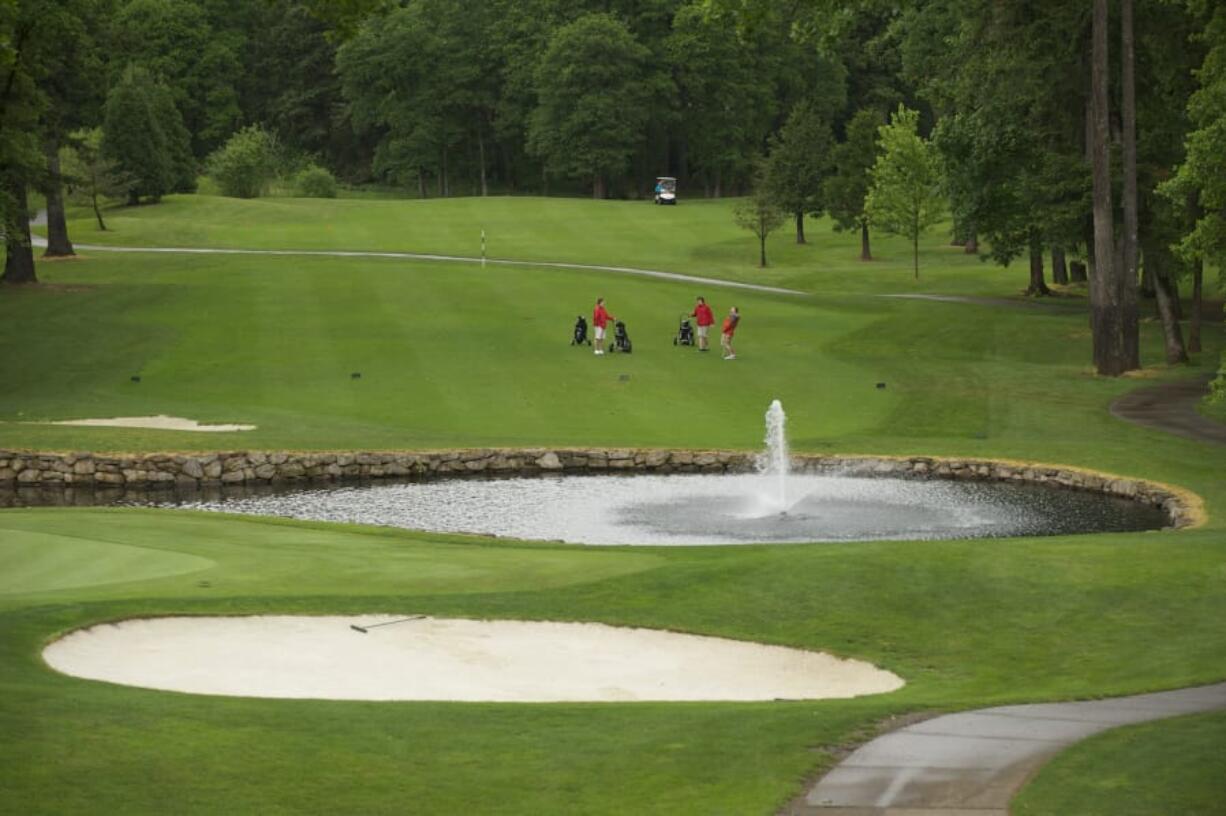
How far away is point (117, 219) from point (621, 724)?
8333cm

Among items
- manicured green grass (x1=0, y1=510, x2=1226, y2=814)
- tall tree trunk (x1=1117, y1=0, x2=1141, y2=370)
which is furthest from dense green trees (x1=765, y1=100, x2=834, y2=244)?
manicured green grass (x1=0, y1=510, x2=1226, y2=814)

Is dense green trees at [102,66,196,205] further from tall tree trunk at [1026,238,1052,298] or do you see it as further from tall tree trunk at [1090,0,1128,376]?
tall tree trunk at [1090,0,1128,376]

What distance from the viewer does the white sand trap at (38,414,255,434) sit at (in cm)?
3731

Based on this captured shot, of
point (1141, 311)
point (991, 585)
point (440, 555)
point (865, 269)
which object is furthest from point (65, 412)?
point (865, 269)

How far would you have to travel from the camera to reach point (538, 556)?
852 inches

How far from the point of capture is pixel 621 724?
12398mm

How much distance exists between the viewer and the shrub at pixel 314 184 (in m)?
113

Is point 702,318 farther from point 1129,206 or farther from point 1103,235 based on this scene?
point 1129,206

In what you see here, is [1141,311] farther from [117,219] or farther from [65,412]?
[117,219]

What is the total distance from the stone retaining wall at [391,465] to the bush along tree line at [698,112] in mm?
7173

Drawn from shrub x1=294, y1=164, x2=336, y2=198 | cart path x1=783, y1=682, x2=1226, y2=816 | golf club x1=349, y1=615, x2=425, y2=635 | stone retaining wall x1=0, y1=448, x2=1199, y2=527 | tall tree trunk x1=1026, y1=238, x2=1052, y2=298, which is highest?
shrub x1=294, y1=164, x2=336, y2=198

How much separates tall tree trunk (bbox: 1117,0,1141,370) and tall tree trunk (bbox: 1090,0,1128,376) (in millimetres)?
337

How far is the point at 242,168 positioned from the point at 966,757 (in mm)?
98739

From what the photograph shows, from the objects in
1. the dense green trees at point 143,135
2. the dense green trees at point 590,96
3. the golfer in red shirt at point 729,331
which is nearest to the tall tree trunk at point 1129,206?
the golfer in red shirt at point 729,331
